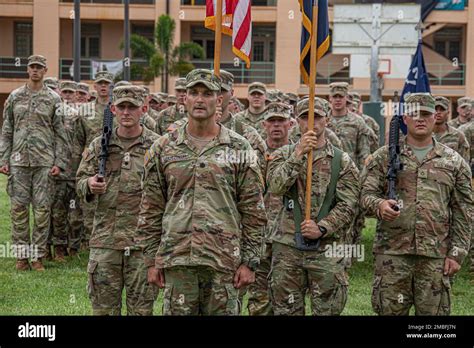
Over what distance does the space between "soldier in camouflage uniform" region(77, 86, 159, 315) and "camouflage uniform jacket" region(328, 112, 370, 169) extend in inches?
228

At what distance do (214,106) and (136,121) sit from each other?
1.72 m

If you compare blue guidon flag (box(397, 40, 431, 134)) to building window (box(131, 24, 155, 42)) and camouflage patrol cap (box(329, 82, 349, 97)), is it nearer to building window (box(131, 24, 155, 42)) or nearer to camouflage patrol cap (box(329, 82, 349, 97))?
camouflage patrol cap (box(329, 82, 349, 97))

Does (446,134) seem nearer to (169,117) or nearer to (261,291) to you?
(261,291)

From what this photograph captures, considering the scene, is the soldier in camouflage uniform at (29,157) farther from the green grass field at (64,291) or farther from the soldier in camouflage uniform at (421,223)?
the soldier in camouflage uniform at (421,223)

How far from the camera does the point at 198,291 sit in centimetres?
691

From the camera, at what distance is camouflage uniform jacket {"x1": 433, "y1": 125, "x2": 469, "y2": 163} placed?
1204 centimetres

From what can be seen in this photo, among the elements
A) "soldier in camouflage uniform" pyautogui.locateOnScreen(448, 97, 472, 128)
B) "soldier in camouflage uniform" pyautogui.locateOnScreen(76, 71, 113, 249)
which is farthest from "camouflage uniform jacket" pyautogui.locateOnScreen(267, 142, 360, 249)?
"soldier in camouflage uniform" pyautogui.locateOnScreen(448, 97, 472, 128)

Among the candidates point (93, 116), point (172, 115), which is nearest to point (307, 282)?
point (93, 116)

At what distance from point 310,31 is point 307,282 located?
2.36m

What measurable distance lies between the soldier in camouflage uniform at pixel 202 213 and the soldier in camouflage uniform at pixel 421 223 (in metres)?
1.48

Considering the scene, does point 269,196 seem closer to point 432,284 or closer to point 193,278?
point 432,284

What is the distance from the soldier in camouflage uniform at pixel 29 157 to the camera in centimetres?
1277

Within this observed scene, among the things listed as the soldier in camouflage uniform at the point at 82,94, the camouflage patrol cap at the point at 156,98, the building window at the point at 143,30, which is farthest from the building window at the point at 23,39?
the soldier in camouflage uniform at the point at 82,94

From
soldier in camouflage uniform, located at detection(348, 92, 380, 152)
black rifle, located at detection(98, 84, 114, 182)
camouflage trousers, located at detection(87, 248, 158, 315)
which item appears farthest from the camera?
soldier in camouflage uniform, located at detection(348, 92, 380, 152)
